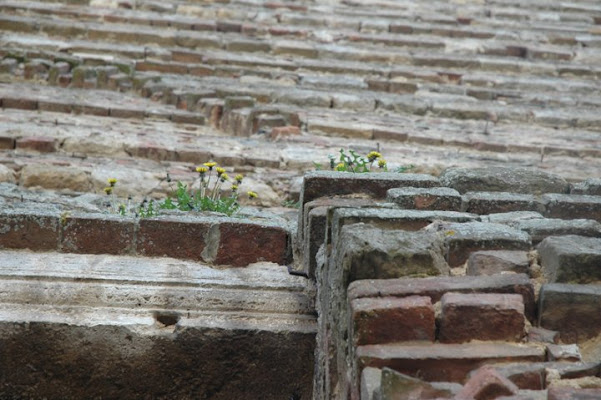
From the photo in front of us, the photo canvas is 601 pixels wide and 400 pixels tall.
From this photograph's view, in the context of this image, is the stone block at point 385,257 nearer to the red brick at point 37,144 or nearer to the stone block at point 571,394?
the stone block at point 571,394

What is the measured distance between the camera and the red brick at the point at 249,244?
11.8ft

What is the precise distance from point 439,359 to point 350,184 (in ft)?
4.65

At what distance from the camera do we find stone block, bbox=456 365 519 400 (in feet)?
6.63

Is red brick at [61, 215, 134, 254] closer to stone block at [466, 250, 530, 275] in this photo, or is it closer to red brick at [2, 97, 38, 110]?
stone block at [466, 250, 530, 275]

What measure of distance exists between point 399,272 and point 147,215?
4.82 feet

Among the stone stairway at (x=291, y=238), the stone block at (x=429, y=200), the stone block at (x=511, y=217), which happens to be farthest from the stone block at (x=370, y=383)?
the stone block at (x=429, y=200)

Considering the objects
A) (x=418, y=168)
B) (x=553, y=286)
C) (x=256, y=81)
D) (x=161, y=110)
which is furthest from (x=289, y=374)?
(x=256, y=81)

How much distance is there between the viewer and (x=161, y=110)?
6.45 m

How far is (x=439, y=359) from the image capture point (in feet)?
7.17

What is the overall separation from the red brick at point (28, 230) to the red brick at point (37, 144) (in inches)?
72.1

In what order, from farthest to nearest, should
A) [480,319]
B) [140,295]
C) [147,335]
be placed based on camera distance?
[140,295] < [147,335] < [480,319]

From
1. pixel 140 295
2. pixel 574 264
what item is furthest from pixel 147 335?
pixel 574 264

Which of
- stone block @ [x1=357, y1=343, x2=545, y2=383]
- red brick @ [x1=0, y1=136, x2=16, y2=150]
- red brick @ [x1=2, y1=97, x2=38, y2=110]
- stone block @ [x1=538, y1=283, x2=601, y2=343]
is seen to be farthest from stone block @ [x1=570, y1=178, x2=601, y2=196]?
red brick @ [x1=2, y1=97, x2=38, y2=110]

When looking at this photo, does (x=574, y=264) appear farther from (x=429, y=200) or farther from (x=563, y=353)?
(x=429, y=200)
